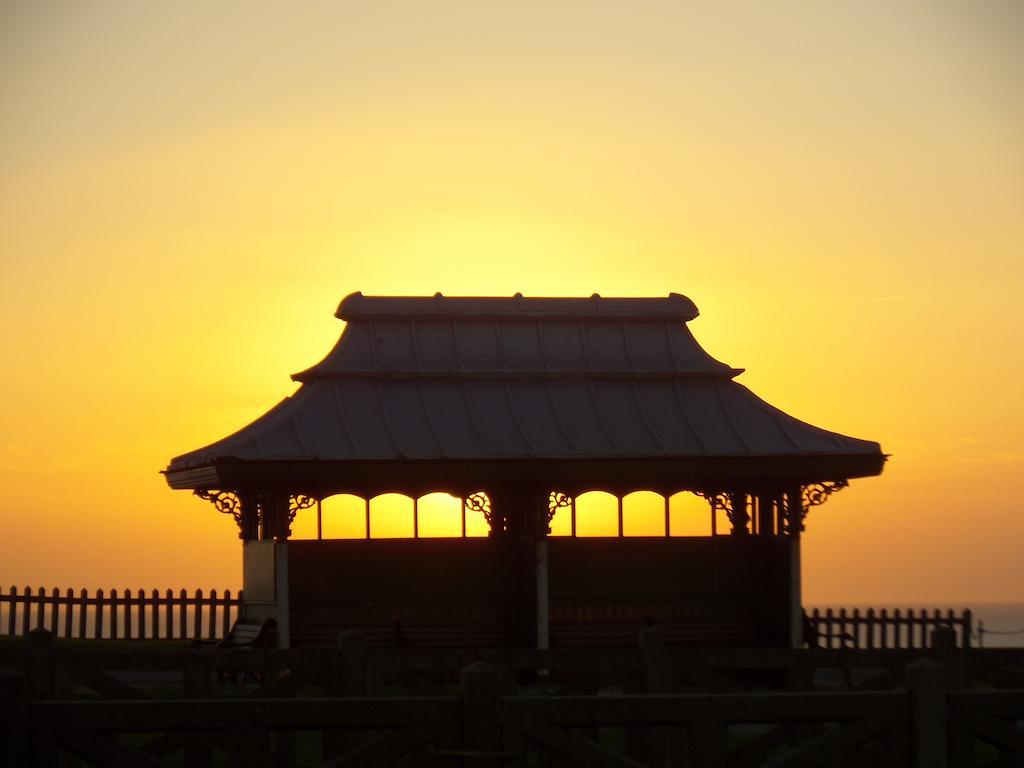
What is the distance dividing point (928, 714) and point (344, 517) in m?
18.2

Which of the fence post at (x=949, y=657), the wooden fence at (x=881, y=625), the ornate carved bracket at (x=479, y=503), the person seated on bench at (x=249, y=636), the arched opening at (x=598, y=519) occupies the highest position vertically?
the ornate carved bracket at (x=479, y=503)

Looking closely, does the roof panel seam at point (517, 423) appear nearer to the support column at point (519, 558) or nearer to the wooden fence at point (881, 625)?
the support column at point (519, 558)

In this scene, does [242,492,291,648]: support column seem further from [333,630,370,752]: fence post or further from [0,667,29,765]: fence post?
[0,667,29,765]: fence post

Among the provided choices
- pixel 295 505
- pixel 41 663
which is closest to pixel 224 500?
pixel 295 505

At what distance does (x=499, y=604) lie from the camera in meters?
27.0

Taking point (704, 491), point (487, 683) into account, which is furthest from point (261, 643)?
point (487, 683)

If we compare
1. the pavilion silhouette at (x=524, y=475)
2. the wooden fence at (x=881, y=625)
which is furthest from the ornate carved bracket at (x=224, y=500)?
the wooden fence at (x=881, y=625)

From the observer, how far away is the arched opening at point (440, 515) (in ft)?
88.3

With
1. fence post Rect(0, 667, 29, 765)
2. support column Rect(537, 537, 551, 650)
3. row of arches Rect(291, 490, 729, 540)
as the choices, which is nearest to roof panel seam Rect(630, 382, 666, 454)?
row of arches Rect(291, 490, 729, 540)

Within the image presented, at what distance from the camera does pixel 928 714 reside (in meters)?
9.10

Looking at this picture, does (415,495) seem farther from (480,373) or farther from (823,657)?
(823,657)

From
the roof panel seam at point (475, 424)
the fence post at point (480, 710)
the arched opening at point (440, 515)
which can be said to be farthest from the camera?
the arched opening at point (440, 515)

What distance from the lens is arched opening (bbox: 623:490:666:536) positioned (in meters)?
27.1

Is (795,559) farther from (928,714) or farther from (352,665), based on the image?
(928,714)
